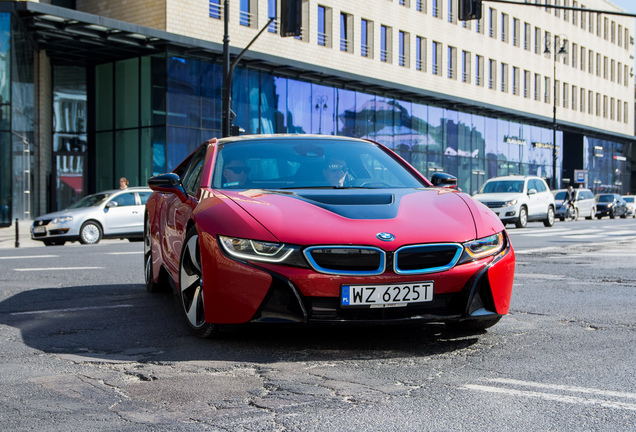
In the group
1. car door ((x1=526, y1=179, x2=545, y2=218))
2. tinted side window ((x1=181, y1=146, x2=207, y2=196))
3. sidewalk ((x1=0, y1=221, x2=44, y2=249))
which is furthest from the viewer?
car door ((x1=526, y1=179, x2=545, y2=218))

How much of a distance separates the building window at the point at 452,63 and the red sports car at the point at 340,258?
4359 centimetres

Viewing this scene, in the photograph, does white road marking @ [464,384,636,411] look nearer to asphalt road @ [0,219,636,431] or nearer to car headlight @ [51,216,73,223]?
asphalt road @ [0,219,636,431]

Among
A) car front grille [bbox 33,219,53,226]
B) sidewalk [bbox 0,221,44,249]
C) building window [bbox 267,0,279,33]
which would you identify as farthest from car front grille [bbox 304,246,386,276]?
building window [bbox 267,0,279,33]

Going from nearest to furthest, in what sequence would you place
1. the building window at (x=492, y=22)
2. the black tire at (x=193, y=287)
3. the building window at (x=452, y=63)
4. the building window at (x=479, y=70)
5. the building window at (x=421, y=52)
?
the black tire at (x=193, y=287), the building window at (x=421, y=52), the building window at (x=452, y=63), the building window at (x=479, y=70), the building window at (x=492, y=22)

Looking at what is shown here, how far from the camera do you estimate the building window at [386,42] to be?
42.1 m

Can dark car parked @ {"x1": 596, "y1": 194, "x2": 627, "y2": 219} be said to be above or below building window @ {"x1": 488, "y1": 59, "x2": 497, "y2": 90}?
below

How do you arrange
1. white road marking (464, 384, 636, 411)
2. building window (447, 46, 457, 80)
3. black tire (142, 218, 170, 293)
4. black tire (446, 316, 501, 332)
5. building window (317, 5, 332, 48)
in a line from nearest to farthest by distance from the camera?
white road marking (464, 384, 636, 411)
black tire (446, 316, 501, 332)
black tire (142, 218, 170, 293)
building window (317, 5, 332, 48)
building window (447, 46, 457, 80)

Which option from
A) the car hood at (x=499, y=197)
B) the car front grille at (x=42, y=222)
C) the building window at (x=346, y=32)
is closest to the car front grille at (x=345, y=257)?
the car front grille at (x=42, y=222)

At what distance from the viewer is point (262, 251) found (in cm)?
461

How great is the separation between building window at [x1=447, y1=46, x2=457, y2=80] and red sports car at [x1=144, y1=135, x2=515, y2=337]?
43.6 meters

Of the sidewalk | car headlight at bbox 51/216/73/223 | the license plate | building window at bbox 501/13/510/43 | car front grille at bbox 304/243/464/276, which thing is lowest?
the sidewalk

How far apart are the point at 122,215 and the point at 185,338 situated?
52.1 feet

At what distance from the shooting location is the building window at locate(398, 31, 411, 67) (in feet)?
143

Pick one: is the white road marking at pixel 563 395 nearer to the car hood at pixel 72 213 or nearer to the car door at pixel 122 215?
the car hood at pixel 72 213
